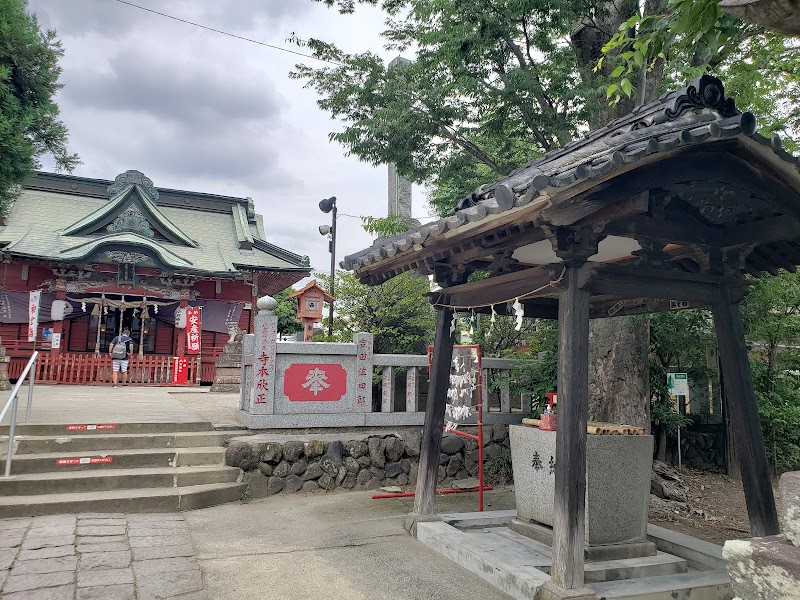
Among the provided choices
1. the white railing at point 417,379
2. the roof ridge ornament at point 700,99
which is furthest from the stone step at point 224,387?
the roof ridge ornament at point 700,99

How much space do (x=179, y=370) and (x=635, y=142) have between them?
16.3 m

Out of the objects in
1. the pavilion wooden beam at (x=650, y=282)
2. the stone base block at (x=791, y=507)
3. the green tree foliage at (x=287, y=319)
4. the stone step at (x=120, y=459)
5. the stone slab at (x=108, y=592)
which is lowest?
the stone slab at (x=108, y=592)

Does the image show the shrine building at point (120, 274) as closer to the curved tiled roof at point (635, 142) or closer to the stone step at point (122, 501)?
the stone step at point (122, 501)

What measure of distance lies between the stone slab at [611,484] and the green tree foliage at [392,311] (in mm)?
5679

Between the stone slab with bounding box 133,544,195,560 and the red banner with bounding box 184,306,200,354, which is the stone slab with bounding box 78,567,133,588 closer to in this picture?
the stone slab with bounding box 133,544,195,560

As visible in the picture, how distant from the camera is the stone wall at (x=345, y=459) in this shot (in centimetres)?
725

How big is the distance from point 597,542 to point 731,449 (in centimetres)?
636

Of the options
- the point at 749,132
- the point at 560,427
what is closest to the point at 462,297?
the point at 560,427

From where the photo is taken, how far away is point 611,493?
15.7 ft

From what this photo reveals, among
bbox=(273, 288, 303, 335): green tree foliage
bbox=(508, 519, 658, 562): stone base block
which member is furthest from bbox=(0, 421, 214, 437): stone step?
bbox=(273, 288, 303, 335): green tree foliage

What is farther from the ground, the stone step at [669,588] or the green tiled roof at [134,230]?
the green tiled roof at [134,230]

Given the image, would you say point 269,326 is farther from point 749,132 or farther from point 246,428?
point 749,132

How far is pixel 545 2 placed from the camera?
724 cm

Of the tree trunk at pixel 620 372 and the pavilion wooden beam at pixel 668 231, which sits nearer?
the pavilion wooden beam at pixel 668 231
